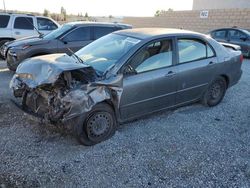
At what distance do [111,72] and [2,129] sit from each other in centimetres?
203

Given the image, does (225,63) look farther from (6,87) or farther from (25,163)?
(6,87)

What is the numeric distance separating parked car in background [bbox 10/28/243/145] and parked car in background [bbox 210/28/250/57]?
8341 mm

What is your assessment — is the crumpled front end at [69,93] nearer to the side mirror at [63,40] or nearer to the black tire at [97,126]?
the black tire at [97,126]

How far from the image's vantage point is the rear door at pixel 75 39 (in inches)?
310

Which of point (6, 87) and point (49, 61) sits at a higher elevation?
point (49, 61)

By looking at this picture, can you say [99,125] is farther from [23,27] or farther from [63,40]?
[23,27]

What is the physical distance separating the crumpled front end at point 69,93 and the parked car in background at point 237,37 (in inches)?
422

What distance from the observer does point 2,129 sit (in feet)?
14.1

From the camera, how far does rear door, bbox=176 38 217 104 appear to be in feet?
15.4

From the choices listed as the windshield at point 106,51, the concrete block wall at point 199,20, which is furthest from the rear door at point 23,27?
the concrete block wall at point 199,20

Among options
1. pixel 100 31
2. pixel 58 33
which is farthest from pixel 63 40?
pixel 100 31

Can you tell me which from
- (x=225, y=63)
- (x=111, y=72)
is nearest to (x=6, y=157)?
(x=111, y=72)

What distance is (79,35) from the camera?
27.3ft

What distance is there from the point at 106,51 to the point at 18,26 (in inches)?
310
